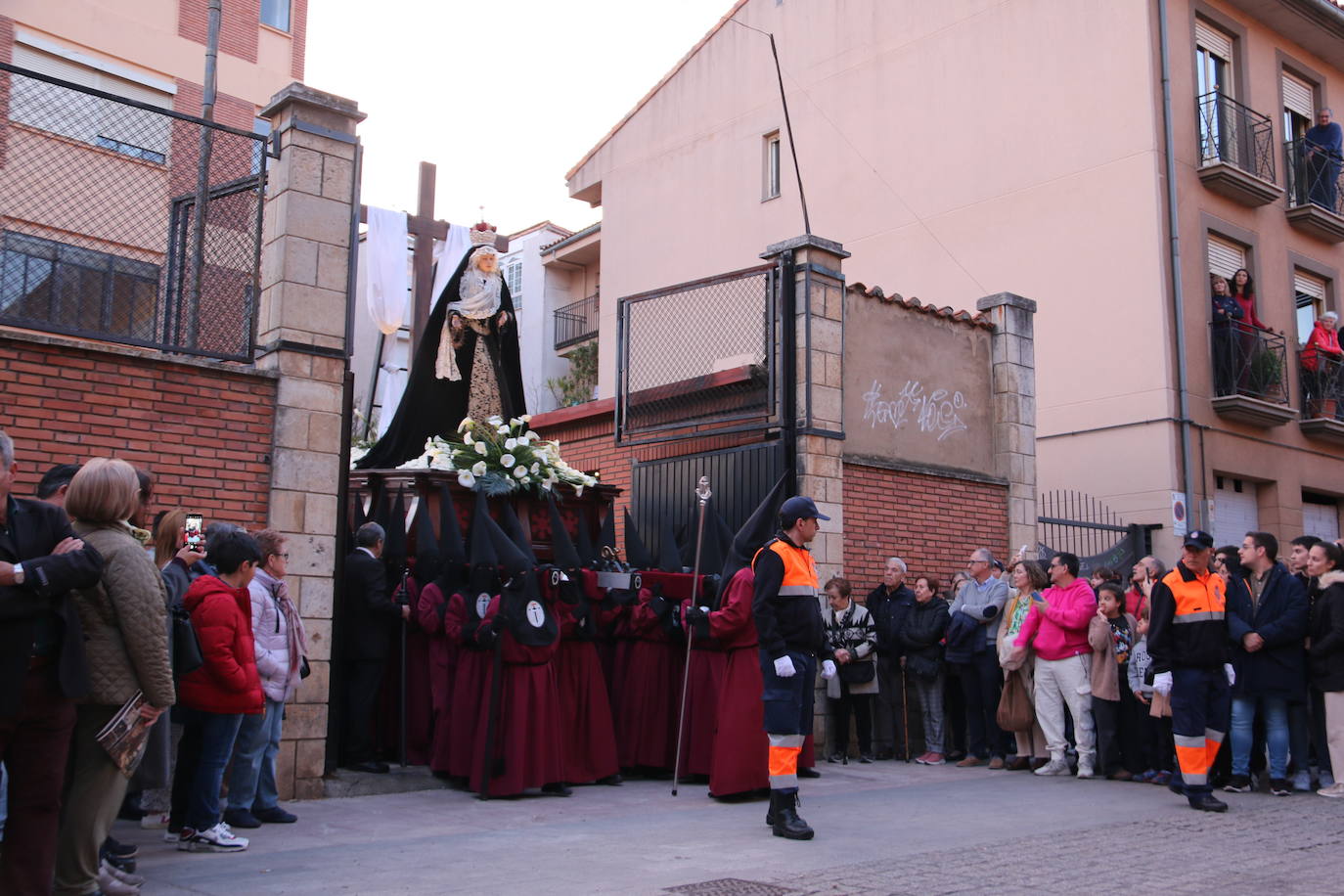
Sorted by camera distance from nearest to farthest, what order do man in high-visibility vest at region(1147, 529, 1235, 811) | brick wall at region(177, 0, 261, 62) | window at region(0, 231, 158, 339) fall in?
1. window at region(0, 231, 158, 339)
2. man in high-visibility vest at region(1147, 529, 1235, 811)
3. brick wall at region(177, 0, 261, 62)

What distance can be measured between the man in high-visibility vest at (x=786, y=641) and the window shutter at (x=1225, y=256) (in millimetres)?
12438

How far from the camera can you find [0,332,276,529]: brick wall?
776 centimetres

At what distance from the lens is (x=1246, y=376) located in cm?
1764

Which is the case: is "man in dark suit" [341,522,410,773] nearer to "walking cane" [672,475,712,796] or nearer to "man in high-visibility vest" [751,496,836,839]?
"walking cane" [672,475,712,796]

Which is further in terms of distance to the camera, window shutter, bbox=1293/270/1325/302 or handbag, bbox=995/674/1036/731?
window shutter, bbox=1293/270/1325/302

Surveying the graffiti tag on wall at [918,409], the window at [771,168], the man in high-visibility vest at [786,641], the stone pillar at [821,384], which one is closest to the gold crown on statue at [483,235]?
the stone pillar at [821,384]

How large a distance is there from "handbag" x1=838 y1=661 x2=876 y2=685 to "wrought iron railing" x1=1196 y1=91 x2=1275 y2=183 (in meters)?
10.1

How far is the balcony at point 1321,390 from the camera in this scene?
18.8 metres

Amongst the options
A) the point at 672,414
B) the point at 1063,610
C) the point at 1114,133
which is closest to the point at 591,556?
the point at 672,414

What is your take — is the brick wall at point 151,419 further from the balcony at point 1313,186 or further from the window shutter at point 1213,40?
the balcony at point 1313,186

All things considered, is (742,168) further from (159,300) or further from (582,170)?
(159,300)

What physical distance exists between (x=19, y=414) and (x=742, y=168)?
52.7 feet

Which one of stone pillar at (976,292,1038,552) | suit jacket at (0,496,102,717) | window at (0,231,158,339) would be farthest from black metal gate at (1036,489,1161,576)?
suit jacket at (0,496,102,717)

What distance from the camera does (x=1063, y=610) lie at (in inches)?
425
